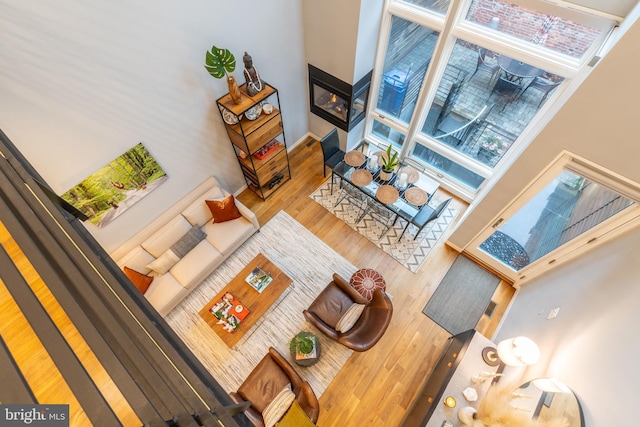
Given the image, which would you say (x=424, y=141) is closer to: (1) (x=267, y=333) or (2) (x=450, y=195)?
(2) (x=450, y=195)

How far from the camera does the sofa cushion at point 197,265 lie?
4070 millimetres

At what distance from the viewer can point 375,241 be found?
4.79 metres

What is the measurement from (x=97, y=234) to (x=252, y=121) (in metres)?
2.38

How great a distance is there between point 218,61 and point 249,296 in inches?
113

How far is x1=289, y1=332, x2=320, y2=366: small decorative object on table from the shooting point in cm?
358

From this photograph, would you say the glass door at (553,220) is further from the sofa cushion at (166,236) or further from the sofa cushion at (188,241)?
the sofa cushion at (166,236)

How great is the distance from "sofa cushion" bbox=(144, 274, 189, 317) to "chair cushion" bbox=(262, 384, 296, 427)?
189 cm

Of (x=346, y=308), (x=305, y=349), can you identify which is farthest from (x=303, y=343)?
(x=346, y=308)

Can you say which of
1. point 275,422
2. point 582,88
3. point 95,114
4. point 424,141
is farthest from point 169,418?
point 424,141

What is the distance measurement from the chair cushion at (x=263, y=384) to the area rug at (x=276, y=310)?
454mm

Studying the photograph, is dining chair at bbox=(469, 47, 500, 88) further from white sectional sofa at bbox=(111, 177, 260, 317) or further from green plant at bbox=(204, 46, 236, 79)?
white sectional sofa at bbox=(111, 177, 260, 317)

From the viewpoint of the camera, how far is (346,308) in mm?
3838

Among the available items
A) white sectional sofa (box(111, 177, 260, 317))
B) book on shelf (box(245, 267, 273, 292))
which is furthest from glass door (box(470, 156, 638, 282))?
white sectional sofa (box(111, 177, 260, 317))

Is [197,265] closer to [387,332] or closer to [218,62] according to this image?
[218,62]
